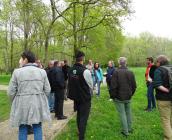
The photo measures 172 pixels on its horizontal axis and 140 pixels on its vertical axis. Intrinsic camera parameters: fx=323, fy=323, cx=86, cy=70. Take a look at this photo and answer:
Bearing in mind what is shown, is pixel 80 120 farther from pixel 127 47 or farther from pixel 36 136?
pixel 127 47

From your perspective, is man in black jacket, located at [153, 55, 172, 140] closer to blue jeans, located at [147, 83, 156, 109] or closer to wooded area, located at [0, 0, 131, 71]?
blue jeans, located at [147, 83, 156, 109]

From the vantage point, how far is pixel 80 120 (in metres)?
8.04

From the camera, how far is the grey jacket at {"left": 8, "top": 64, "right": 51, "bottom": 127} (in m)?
6.36

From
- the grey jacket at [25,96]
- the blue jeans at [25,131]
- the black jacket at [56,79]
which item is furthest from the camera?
the black jacket at [56,79]

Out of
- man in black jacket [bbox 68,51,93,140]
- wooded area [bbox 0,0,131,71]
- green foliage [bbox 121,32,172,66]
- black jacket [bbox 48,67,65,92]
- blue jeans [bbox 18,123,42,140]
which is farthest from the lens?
green foliage [bbox 121,32,172,66]

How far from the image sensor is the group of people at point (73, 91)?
20.9ft

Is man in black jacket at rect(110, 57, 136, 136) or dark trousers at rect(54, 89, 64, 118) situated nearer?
man in black jacket at rect(110, 57, 136, 136)

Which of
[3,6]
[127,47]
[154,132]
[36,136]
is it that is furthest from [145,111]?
[127,47]

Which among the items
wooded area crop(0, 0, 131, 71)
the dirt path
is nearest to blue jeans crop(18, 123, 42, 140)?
the dirt path

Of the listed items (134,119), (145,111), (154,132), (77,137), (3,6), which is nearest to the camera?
(77,137)

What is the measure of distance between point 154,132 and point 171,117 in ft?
4.06

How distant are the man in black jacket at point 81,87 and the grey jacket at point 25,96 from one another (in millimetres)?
1548

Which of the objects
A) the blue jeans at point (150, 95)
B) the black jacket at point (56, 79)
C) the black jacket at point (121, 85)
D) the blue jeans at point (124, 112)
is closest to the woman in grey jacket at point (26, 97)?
the black jacket at point (121, 85)

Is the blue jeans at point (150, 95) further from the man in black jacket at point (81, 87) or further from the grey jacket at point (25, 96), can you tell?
the grey jacket at point (25, 96)
